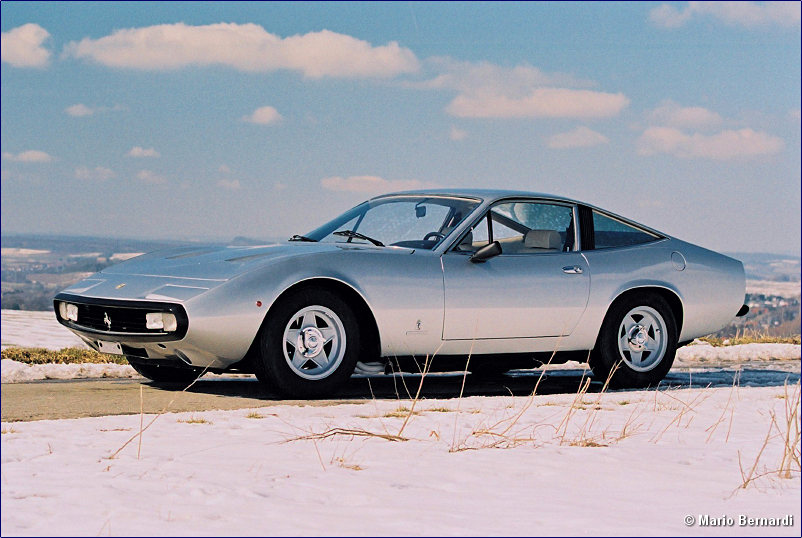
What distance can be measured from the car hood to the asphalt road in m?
0.90

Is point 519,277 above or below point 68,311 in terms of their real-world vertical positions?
above

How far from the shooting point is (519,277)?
827 cm

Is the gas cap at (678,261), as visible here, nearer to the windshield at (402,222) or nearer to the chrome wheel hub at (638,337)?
the chrome wheel hub at (638,337)

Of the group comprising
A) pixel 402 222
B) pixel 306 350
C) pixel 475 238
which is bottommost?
pixel 306 350

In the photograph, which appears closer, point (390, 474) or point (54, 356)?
point (390, 474)

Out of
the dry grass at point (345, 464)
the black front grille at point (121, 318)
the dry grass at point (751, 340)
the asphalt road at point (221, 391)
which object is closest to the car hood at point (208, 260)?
the black front grille at point (121, 318)

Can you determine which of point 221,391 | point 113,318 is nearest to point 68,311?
point 113,318

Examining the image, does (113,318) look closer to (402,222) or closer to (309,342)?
(309,342)

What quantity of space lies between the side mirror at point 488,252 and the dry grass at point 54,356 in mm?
4426

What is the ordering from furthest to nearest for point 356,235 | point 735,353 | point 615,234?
point 735,353
point 615,234
point 356,235

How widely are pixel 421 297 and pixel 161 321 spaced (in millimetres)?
1888

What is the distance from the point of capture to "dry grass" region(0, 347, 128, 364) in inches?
432

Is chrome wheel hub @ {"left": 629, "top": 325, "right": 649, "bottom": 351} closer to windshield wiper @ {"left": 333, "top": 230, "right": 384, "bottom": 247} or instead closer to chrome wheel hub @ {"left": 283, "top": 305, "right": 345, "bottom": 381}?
windshield wiper @ {"left": 333, "top": 230, "right": 384, "bottom": 247}

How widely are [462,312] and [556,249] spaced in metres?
1.29
